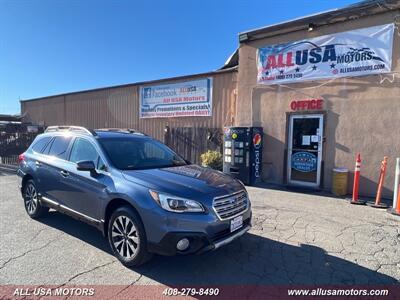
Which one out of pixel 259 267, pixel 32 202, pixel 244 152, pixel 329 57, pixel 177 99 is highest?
pixel 329 57

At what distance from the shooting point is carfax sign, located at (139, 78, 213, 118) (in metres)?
11.5

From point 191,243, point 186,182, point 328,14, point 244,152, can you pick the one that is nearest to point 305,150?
point 244,152

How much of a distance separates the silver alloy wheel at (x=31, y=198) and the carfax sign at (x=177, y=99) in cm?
709

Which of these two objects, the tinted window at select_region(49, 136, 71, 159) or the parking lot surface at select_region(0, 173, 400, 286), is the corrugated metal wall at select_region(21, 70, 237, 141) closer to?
the parking lot surface at select_region(0, 173, 400, 286)

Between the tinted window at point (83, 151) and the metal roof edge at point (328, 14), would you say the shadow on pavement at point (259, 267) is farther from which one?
the metal roof edge at point (328, 14)

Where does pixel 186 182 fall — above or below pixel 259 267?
above

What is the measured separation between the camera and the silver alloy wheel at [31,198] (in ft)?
18.4

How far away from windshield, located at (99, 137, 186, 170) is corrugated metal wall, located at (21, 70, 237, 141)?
6087 millimetres

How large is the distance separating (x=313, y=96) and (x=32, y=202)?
760cm

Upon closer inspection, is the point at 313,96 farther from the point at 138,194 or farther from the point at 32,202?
the point at 32,202

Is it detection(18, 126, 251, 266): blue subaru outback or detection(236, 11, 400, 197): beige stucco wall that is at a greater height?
detection(236, 11, 400, 197): beige stucco wall

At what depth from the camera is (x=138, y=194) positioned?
11.7 ft

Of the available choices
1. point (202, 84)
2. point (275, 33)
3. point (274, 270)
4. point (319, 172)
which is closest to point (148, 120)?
point (202, 84)

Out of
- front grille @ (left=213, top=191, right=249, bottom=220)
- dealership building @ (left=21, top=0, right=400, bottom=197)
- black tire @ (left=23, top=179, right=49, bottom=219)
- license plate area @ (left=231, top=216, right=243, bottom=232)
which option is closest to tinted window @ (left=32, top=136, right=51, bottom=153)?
black tire @ (left=23, top=179, right=49, bottom=219)
